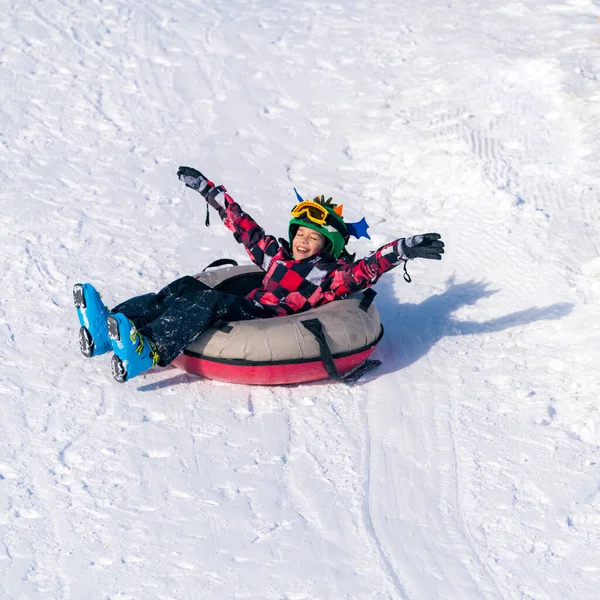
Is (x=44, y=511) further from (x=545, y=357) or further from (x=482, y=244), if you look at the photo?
(x=482, y=244)

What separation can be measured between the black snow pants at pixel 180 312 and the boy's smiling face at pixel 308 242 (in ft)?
1.85

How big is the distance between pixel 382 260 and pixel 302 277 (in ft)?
1.87

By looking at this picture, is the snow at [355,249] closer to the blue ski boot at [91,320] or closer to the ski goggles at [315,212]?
the blue ski boot at [91,320]

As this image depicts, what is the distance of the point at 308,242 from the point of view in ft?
19.1

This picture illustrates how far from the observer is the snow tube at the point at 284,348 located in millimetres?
5066

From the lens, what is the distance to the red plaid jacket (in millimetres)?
5516

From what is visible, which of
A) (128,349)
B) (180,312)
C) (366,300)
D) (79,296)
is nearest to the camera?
(128,349)

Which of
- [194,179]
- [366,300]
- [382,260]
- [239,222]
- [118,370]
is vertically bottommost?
[366,300]

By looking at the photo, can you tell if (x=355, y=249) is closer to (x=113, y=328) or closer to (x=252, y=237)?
(x=252, y=237)

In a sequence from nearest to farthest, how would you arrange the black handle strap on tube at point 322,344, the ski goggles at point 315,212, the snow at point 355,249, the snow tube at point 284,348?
the snow at point 355,249 → the snow tube at point 284,348 → the black handle strap on tube at point 322,344 → the ski goggles at point 315,212

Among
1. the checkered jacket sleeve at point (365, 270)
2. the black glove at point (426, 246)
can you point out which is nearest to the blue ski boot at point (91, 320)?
the checkered jacket sleeve at point (365, 270)

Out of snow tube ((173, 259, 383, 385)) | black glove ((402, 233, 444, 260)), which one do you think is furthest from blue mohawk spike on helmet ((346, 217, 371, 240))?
black glove ((402, 233, 444, 260))

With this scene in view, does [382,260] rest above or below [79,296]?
below

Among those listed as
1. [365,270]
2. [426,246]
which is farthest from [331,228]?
[426,246]
